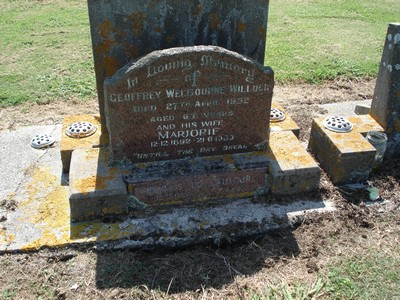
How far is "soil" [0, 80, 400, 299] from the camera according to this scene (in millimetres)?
3473

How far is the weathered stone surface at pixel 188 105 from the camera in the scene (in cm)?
384

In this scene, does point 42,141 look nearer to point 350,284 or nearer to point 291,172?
point 291,172

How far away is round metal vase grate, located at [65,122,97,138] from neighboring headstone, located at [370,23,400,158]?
3.34 m

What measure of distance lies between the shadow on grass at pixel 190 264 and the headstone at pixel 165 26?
1.86m

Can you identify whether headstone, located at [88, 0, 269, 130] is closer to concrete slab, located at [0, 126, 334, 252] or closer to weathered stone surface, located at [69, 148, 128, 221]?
weathered stone surface, located at [69, 148, 128, 221]

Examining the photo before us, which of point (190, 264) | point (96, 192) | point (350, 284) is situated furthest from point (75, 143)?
point (350, 284)

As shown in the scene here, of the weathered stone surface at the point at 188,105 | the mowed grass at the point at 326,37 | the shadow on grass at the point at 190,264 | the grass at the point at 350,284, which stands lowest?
the shadow on grass at the point at 190,264

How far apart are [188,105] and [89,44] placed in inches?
231

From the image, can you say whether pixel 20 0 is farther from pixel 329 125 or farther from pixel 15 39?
pixel 329 125

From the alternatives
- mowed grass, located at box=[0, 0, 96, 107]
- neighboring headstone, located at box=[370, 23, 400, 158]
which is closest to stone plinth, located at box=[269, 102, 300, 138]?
neighboring headstone, located at box=[370, 23, 400, 158]

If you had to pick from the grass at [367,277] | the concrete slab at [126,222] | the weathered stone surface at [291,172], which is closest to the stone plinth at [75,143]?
the concrete slab at [126,222]

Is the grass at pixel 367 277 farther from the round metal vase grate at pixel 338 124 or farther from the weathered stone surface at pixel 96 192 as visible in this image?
the weathered stone surface at pixel 96 192

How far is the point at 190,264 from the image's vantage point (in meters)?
3.71

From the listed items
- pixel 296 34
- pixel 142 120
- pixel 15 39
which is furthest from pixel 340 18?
pixel 142 120
